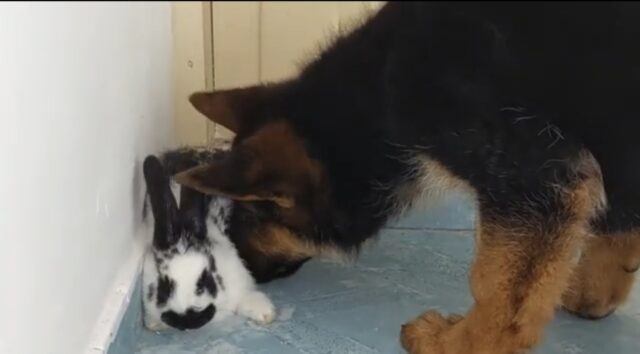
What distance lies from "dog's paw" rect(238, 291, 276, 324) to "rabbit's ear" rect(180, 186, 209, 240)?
6.5 inches

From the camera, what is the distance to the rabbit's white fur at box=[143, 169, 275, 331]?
195 centimetres

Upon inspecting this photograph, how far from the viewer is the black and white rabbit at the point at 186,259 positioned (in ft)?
6.40

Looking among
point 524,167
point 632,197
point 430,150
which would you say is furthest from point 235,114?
point 632,197

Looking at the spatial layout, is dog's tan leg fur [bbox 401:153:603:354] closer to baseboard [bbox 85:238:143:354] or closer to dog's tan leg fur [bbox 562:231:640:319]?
dog's tan leg fur [bbox 562:231:640:319]

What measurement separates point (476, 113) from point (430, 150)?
0.14m

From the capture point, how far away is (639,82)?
1.52 meters

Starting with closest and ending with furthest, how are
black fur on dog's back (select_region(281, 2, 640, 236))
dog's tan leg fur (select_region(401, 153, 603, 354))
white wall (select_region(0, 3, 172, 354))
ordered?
white wall (select_region(0, 3, 172, 354)) < black fur on dog's back (select_region(281, 2, 640, 236)) < dog's tan leg fur (select_region(401, 153, 603, 354))

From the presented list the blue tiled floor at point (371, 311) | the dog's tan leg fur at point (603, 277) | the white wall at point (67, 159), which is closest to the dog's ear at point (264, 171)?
the white wall at point (67, 159)

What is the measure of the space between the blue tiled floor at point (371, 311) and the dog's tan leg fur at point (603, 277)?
0.03 metres

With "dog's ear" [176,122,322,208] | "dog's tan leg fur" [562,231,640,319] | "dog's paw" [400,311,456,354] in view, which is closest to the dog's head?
"dog's ear" [176,122,322,208]

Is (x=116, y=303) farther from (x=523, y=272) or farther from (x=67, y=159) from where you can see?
(x=523, y=272)

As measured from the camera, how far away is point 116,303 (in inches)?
72.7

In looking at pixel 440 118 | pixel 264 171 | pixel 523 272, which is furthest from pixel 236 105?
pixel 523 272

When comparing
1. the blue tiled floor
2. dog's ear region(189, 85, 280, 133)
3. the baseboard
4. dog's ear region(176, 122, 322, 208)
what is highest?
dog's ear region(189, 85, 280, 133)
